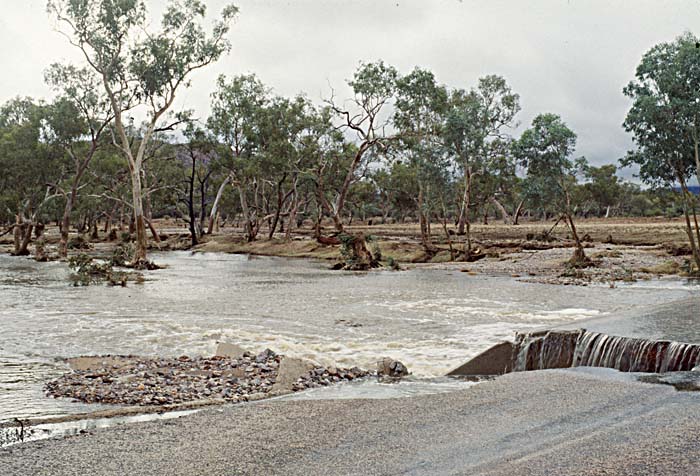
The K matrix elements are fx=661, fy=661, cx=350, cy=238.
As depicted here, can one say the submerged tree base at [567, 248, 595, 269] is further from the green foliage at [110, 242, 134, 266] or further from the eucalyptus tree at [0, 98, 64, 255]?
the eucalyptus tree at [0, 98, 64, 255]

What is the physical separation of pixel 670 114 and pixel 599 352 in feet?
42.6

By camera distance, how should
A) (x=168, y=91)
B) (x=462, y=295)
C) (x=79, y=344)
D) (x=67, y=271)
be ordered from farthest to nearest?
(x=168, y=91) → (x=67, y=271) → (x=462, y=295) → (x=79, y=344)

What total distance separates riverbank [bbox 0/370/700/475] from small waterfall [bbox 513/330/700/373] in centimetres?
102

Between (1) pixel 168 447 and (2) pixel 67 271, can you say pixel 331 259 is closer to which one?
(2) pixel 67 271

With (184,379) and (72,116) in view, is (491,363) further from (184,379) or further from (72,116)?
(72,116)

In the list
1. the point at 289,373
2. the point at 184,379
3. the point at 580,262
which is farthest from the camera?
the point at 580,262

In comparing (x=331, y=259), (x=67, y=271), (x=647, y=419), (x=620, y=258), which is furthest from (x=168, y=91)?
(x=647, y=419)

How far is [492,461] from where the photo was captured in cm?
502

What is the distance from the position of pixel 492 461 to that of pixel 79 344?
8839 mm

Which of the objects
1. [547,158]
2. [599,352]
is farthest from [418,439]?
[547,158]

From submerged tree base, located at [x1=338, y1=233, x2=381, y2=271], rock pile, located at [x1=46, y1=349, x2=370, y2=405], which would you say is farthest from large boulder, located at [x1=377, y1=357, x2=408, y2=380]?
submerged tree base, located at [x1=338, y1=233, x2=381, y2=271]

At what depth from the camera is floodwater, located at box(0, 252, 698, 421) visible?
408 inches

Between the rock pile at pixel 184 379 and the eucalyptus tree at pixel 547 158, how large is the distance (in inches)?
688

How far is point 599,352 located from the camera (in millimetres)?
8688
